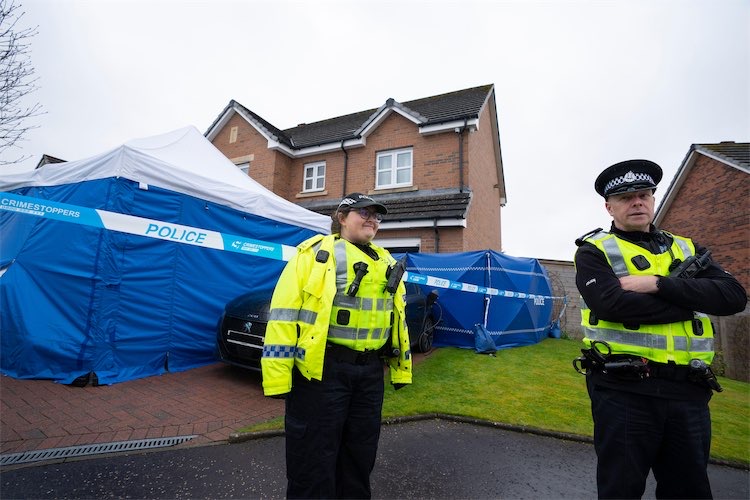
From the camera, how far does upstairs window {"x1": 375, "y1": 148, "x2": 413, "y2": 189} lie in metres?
12.0

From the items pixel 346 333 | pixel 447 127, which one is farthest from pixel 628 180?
pixel 447 127

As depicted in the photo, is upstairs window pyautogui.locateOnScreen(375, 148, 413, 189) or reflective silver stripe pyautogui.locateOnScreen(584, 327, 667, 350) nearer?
reflective silver stripe pyautogui.locateOnScreen(584, 327, 667, 350)

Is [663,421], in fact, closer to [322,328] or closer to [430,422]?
[322,328]

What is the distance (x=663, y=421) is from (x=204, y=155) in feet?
24.8

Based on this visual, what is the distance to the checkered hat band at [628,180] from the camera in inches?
78.2

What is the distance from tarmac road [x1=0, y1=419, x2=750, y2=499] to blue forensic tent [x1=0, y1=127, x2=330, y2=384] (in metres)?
2.35

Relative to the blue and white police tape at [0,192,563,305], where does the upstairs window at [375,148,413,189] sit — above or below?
above

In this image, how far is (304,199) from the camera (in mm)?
13664

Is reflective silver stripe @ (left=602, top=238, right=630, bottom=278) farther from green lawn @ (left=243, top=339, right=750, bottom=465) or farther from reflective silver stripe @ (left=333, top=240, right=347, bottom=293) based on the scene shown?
green lawn @ (left=243, top=339, right=750, bottom=465)

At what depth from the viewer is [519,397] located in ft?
15.4

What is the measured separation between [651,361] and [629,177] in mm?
1042

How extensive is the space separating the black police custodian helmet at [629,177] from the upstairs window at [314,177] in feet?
39.7

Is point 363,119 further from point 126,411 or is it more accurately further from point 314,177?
point 126,411

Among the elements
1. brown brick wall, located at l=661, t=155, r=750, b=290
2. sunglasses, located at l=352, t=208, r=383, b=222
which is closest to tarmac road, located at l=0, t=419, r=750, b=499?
sunglasses, located at l=352, t=208, r=383, b=222
